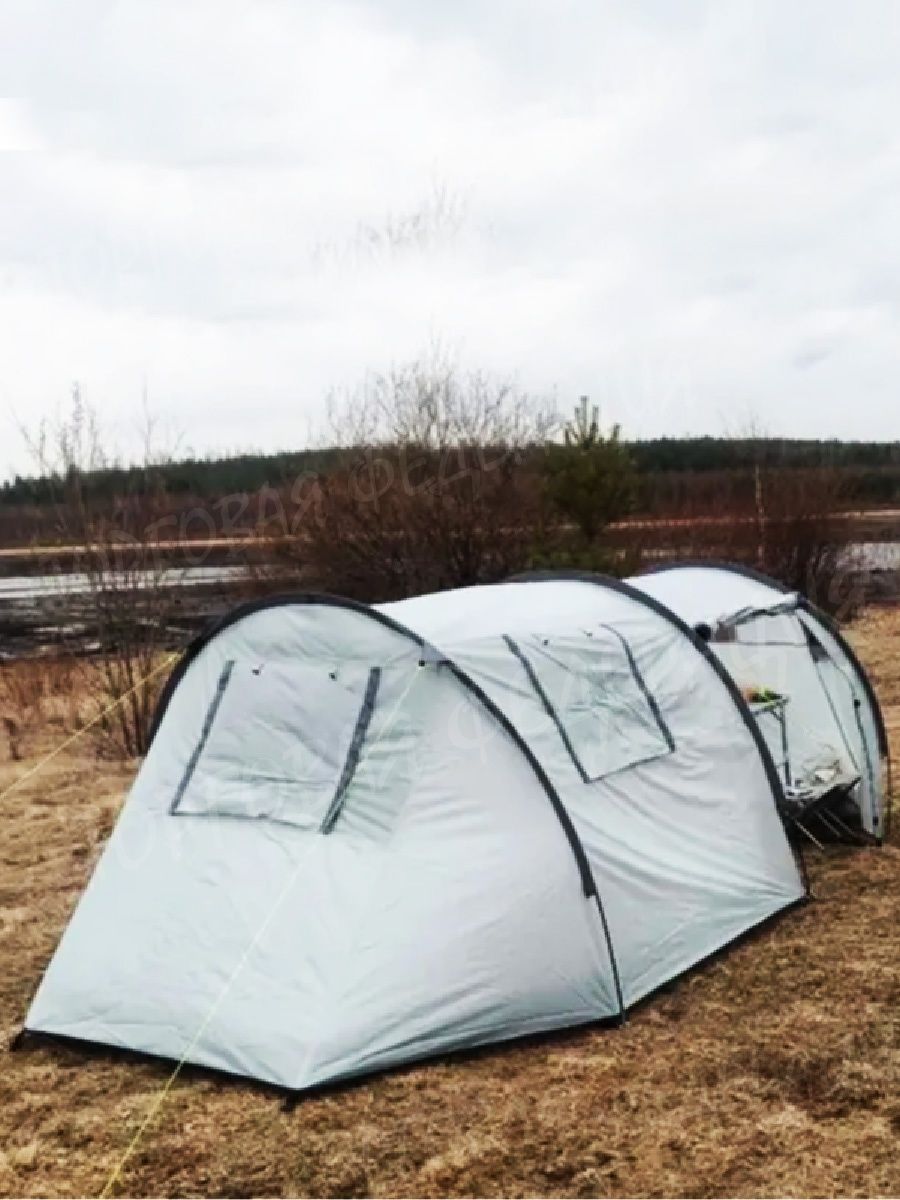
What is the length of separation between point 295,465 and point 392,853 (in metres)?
15.1

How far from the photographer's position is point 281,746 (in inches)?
221

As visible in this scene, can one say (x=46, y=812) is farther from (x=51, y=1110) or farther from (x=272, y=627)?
(x=51, y=1110)

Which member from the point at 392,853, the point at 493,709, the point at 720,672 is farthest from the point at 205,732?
the point at 720,672

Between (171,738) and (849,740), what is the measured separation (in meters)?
4.02

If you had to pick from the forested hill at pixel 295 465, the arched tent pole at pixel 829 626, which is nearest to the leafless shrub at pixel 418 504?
the forested hill at pixel 295 465

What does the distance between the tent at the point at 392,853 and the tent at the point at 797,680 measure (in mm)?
1140

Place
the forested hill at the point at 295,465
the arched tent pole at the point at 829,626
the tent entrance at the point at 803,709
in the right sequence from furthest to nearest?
the forested hill at the point at 295,465 → the arched tent pole at the point at 829,626 → the tent entrance at the point at 803,709

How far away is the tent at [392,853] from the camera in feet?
16.4

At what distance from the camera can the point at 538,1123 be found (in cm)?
448

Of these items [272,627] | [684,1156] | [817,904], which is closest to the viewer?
[684,1156]

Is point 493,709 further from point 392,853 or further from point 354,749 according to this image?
point 392,853

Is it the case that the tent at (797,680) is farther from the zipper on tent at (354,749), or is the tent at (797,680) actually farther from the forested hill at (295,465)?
the forested hill at (295,465)

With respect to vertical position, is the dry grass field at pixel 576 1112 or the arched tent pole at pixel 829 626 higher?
the arched tent pole at pixel 829 626

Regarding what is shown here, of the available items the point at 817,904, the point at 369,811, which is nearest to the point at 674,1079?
the point at 369,811
